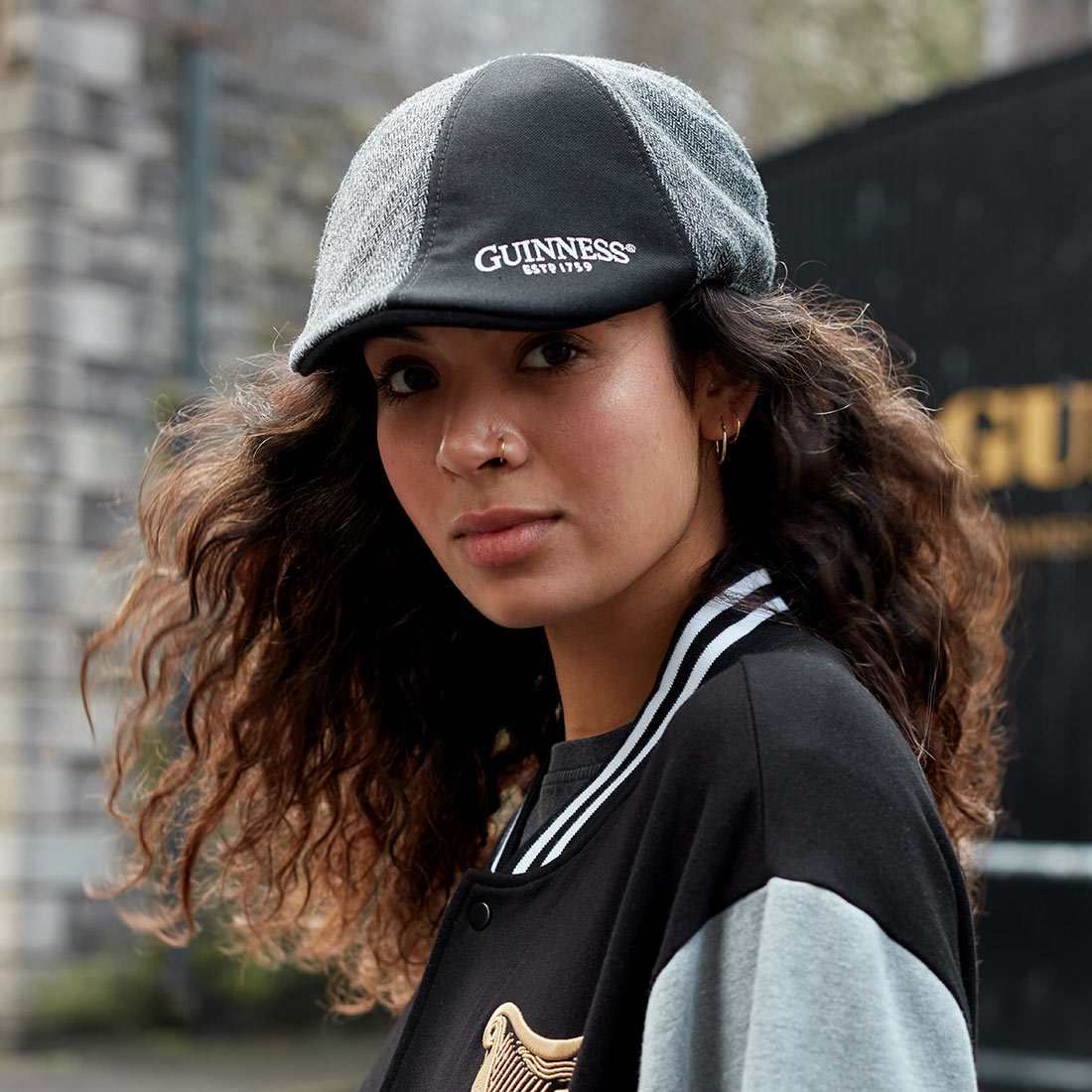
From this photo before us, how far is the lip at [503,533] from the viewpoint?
1.24 m

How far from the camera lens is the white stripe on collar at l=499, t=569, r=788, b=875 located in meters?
1.19

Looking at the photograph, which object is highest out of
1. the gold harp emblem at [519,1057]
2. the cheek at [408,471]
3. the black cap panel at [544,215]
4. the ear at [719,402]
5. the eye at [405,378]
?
the black cap panel at [544,215]

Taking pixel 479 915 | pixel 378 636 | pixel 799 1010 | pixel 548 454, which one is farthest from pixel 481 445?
pixel 378 636

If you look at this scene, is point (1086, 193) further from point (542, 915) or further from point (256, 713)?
point (542, 915)

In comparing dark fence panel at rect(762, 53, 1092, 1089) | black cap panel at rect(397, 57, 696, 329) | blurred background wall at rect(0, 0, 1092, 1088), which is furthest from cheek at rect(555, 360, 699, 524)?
blurred background wall at rect(0, 0, 1092, 1088)

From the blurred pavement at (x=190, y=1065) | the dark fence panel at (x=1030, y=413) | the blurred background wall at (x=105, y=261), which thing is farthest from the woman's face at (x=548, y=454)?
the blurred pavement at (x=190, y=1065)

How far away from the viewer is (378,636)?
1898 millimetres

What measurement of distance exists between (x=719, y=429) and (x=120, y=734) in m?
1.08

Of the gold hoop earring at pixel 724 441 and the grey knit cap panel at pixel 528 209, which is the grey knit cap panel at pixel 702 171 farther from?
the gold hoop earring at pixel 724 441

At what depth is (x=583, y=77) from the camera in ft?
3.96

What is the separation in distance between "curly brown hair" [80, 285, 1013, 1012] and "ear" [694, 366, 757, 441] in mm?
25

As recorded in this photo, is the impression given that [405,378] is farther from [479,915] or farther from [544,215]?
[479,915]

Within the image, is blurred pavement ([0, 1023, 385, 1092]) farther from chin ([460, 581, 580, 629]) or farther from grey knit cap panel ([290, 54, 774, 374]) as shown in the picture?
grey knit cap panel ([290, 54, 774, 374])

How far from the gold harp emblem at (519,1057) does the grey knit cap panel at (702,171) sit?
1.96 ft
